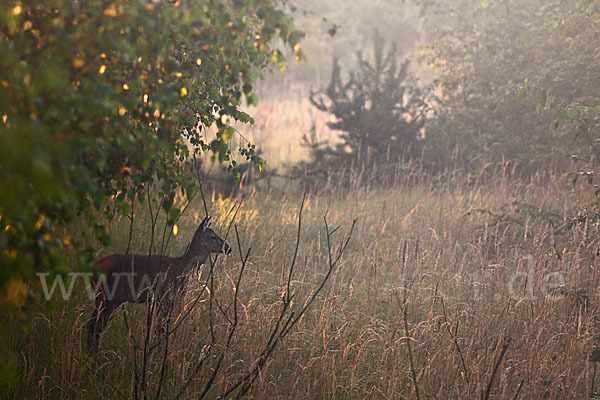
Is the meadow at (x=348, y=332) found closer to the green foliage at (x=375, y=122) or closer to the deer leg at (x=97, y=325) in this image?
the deer leg at (x=97, y=325)

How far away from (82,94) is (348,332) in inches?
118

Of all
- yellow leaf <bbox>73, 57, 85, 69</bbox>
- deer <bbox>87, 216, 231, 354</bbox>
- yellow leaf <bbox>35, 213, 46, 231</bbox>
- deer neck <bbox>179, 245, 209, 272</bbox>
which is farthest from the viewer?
deer neck <bbox>179, 245, 209, 272</bbox>

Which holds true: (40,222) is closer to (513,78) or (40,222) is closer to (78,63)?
(78,63)

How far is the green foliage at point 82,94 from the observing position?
1.45 metres

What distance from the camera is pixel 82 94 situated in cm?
194

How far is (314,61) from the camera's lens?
1179 inches

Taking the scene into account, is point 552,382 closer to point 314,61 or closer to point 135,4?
point 135,4

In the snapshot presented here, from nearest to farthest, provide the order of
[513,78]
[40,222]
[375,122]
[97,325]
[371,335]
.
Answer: [40,222] → [97,325] → [371,335] → [513,78] → [375,122]

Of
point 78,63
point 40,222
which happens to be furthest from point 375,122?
point 40,222

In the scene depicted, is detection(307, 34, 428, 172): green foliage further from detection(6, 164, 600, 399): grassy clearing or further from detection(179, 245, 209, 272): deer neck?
detection(179, 245, 209, 272): deer neck

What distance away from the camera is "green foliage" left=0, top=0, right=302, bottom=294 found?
1.45 m

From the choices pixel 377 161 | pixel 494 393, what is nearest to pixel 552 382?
pixel 494 393

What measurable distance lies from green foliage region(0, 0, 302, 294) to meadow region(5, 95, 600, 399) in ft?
1.84

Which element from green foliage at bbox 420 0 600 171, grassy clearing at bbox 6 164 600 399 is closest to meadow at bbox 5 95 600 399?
grassy clearing at bbox 6 164 600 399
